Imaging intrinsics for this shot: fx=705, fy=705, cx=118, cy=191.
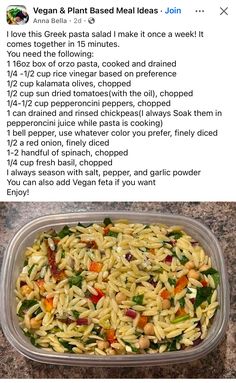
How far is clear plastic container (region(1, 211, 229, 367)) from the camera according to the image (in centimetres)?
131

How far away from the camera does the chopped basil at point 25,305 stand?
4.49 feet

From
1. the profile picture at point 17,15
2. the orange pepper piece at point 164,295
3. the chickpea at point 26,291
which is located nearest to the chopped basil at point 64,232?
the chickpea at point 26,291

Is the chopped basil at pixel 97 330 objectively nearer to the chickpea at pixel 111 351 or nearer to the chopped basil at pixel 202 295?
the chickpea at pixel 111 351

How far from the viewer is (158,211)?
1.54 metres

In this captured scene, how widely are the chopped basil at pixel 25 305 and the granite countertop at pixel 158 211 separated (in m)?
0.09

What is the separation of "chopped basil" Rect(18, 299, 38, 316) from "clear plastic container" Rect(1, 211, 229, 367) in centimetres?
1

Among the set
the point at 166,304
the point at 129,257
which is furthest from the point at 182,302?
the point at 129,257

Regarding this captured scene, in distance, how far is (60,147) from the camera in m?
1.48

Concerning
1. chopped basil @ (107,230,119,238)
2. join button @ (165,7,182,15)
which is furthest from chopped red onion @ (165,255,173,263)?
join button @ (165,7,182,15)

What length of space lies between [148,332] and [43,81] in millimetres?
559

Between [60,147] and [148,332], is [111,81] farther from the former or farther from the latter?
[148,332]

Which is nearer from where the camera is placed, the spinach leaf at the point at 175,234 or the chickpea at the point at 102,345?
the chickpea at the point at 102,345

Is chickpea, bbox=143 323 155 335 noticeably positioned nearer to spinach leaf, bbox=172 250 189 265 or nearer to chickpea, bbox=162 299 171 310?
chickpea, bbox=162 299 171 310

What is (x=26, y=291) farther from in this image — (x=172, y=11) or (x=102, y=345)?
(x=172, y=11)
